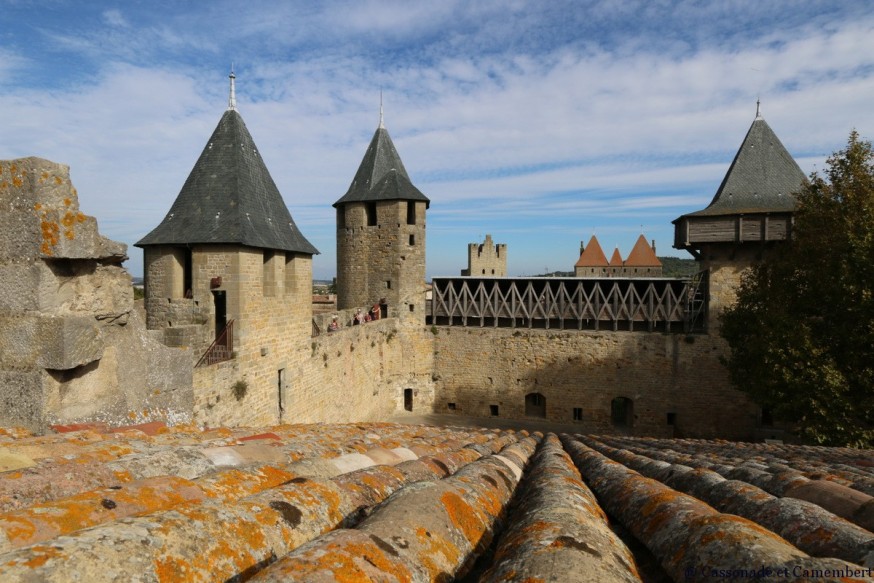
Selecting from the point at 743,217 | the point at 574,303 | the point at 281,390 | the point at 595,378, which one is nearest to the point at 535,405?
the point at 595,378

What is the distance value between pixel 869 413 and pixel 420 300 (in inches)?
492

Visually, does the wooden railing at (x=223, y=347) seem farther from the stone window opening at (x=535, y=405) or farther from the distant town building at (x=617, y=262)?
the distant town building at (x=617, y=262)

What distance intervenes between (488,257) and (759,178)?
20.7 metres

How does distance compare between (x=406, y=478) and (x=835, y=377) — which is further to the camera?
(x=835, y=377)

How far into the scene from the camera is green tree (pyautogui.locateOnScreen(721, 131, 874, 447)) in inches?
353

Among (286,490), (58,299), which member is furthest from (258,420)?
(286,490)

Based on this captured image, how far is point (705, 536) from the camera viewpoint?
1.63 m

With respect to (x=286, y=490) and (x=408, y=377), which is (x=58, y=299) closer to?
(x=286, y=490)

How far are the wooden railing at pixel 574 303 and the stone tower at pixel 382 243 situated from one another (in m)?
1.59

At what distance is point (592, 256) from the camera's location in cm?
4422

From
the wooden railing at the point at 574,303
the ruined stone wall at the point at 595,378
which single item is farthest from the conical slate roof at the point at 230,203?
the ruined stone wall at the point at 595,378

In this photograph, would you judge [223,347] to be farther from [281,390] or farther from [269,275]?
[281,390]

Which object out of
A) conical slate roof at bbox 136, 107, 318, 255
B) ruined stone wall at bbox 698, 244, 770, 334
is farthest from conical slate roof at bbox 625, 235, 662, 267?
conical slate roof at bbox 136, 107, 318, 255

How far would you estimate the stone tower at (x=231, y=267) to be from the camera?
8.55 metres
